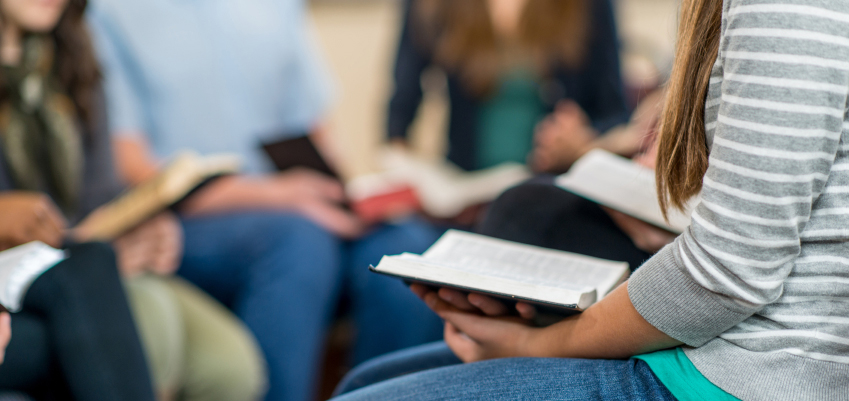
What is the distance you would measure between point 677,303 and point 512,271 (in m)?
0.17

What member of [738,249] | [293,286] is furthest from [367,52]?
[738,249]

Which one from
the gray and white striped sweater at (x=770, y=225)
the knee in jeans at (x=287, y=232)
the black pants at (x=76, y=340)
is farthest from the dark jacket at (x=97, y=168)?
the gray and white striped sweater at (x=770, y=225)

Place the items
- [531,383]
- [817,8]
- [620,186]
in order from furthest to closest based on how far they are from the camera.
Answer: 1. [620,186]
2. [531,383]
3. [817,8]

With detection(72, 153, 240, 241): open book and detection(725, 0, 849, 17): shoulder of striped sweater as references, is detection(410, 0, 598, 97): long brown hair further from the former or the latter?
detection(725, 0, 849, 17): shoulder of striped sweater

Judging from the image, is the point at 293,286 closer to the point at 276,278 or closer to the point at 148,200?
the point at 276,278

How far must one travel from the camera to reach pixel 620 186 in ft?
2.39

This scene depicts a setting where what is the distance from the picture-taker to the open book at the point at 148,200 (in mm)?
965

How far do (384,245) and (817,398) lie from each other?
33.9 inches

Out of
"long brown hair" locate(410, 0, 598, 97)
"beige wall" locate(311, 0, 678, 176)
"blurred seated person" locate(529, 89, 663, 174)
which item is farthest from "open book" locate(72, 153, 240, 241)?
"beige wall" locate(311, 0, 678, 176)

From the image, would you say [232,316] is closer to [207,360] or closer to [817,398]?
[207,360]

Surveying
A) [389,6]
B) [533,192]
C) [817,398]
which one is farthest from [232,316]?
[389,6]

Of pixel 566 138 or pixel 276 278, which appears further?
pixel 566 138

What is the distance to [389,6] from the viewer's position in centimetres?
230

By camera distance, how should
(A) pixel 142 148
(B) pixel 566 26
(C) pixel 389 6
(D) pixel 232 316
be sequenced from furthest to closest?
1. (C) pixel 389 6
2. (B) pixel 566 26
3. (A) pixel 142 148
4. (D) pixel 232 316
